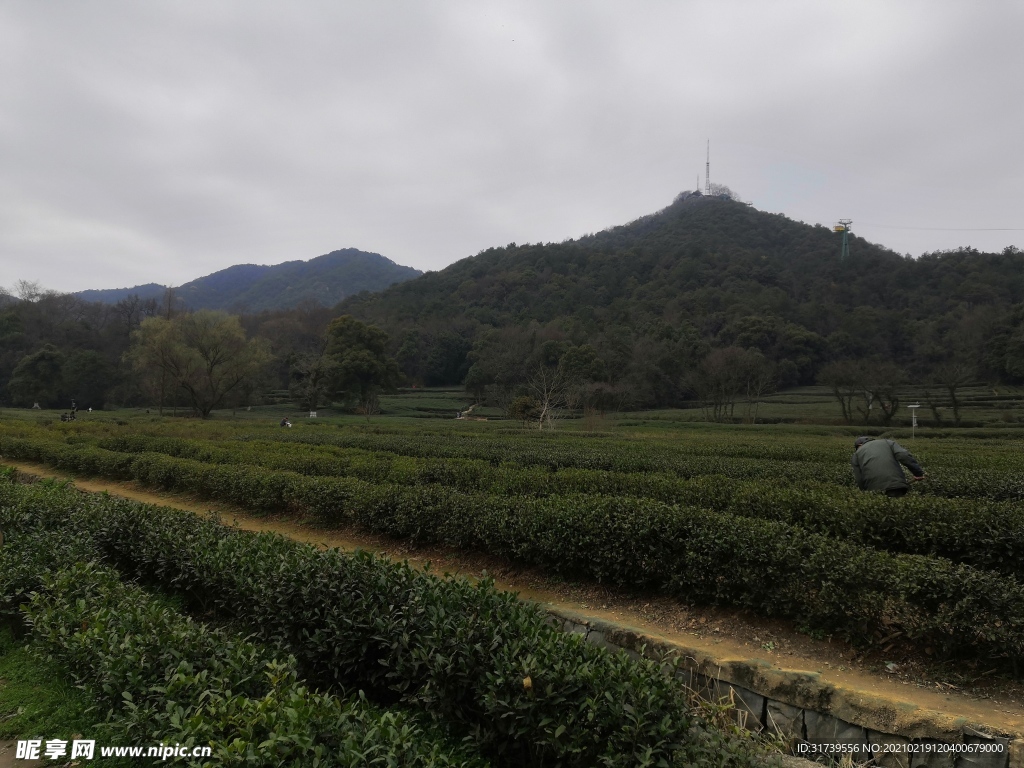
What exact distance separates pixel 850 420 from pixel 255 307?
128462 millimetres

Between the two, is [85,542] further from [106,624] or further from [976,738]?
[976,738]

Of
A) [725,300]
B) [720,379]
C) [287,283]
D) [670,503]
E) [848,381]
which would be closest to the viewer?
[670,503]

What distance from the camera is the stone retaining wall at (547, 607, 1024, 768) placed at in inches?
135

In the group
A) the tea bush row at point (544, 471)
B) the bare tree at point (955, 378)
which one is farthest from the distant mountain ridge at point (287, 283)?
the tea bush row at point (544, 471)

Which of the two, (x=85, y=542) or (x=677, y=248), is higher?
(x=677, y=248)

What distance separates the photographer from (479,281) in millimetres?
91000

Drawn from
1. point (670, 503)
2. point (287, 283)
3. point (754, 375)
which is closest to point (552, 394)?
point (754, 375)

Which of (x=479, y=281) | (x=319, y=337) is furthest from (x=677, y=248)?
(x=319, y=337)

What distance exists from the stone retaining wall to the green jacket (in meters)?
4.68

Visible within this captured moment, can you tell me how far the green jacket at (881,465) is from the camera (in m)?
7.57

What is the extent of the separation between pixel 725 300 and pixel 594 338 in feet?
67.1

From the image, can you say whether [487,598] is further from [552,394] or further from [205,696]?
[552,394]

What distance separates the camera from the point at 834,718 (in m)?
3.86

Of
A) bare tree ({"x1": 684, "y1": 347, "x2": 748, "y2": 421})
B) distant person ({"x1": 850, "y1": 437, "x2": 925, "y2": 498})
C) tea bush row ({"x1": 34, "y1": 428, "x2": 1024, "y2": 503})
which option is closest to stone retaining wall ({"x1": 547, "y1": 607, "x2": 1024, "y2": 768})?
tea bush row ({"x1": 34, "y1": 428, "x2": 1024, "y2": 503})
